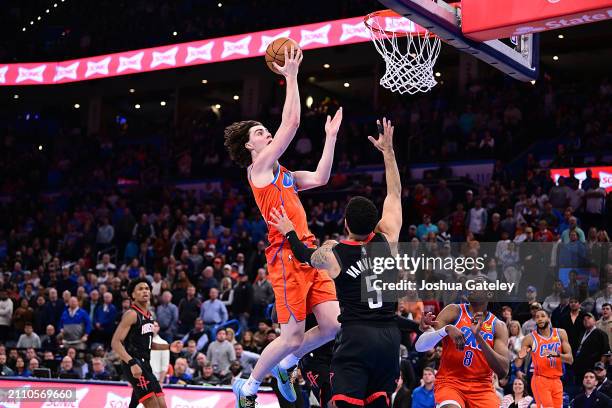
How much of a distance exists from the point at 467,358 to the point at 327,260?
7.11 feet

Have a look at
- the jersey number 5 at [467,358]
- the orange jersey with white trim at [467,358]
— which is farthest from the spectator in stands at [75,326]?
the jersey number 5 at [467,358]

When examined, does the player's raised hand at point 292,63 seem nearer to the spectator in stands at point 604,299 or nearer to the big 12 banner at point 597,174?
the spectator in stands at point 604,299

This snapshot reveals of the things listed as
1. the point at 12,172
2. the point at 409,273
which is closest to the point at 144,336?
the point at 409,273

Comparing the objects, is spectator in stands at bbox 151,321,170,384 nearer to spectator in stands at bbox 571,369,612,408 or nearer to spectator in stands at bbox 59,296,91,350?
spectator in stands at bbox 59,296,91,350

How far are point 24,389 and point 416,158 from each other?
434 inches

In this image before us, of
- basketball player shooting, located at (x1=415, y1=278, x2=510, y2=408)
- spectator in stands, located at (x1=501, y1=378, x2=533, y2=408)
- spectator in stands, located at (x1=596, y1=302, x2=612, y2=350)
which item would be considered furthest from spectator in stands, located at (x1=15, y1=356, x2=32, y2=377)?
basketball player shooting, located at (x1=415, y1=278, x2=510, y2=408)

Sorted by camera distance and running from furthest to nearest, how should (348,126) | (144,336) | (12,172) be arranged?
1. (12,172)
2. (348,126)
3. (144,336)

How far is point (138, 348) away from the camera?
8562mm

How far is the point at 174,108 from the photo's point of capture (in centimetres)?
2922

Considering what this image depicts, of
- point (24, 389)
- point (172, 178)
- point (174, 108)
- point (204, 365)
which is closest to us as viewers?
point (24, 389)

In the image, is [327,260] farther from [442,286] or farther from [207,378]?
[207,378]

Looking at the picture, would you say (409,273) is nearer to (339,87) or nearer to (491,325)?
(491,325)

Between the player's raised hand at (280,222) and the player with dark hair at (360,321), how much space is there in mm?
426

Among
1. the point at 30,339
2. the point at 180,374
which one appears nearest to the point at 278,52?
the point at 180,374
